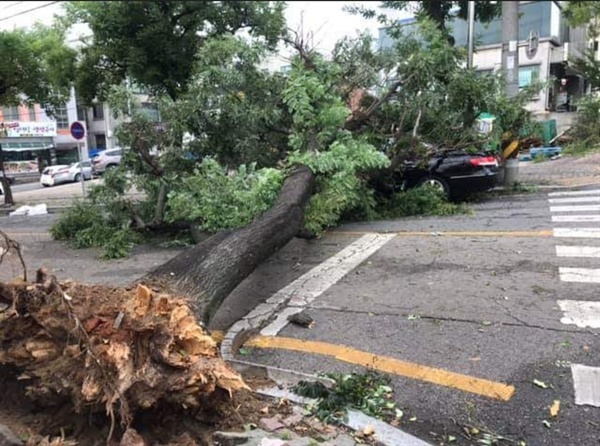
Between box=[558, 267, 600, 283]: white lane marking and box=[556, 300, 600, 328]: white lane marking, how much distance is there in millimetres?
717

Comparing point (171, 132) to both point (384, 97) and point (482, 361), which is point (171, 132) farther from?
point (482, 361)

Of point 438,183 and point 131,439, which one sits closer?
point 131,439

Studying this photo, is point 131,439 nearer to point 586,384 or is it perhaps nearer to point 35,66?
point 586,384

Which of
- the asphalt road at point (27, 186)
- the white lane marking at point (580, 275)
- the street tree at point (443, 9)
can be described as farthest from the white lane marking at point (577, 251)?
the asphalt road at point (27, 186)

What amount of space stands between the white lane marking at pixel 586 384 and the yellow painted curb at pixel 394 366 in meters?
0.41

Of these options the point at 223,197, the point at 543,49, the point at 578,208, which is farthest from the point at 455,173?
the point at 543,49

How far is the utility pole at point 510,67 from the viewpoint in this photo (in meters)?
12.8

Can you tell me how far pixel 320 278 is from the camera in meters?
6.59

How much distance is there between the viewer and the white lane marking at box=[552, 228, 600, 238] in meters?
7.82

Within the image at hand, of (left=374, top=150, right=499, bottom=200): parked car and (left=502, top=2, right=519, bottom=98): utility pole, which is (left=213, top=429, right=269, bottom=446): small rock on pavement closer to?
(left=374, top=150, right=499, bottom=200): parked car

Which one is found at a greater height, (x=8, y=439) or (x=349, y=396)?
(x=8, y=439)

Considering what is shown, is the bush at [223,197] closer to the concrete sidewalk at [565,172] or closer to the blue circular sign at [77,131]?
the concrete sidewalk at [565,172]

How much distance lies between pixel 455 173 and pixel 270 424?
947 centimetres

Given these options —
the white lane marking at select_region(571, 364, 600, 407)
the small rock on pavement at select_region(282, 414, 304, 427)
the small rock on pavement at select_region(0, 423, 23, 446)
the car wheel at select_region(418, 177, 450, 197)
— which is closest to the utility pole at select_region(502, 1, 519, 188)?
the car wheel at select_region(418, 177, 450, 197)
